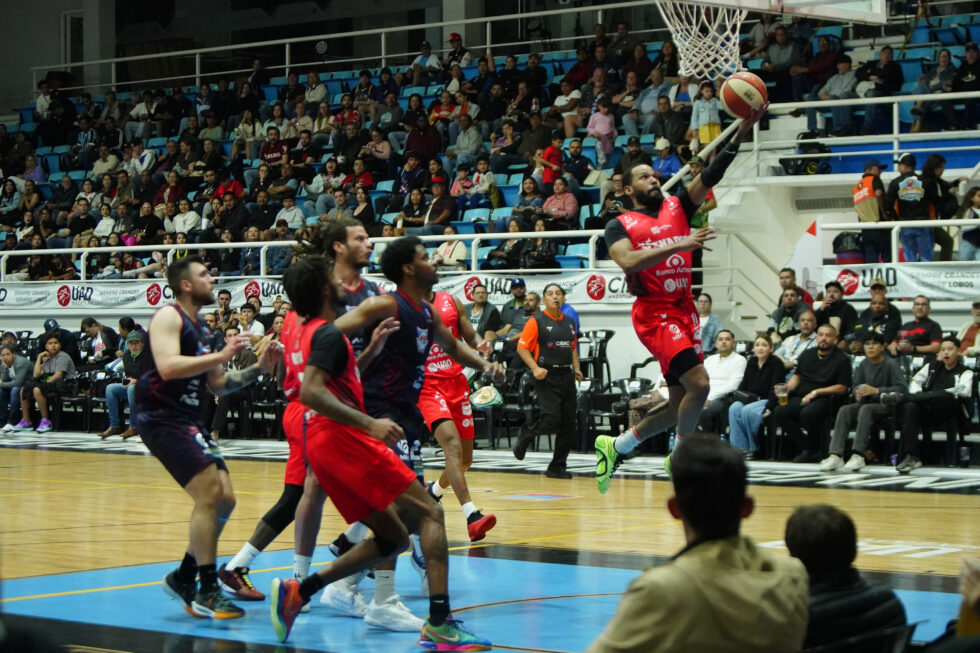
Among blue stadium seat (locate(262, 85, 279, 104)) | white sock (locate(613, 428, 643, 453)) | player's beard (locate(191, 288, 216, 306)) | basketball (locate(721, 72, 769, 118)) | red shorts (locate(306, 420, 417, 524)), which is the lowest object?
white sock (locate(613, 428, 643, 453))

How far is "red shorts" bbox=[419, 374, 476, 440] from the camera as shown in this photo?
870 centimetres

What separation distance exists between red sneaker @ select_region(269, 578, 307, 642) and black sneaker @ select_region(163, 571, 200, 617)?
0.83 metres

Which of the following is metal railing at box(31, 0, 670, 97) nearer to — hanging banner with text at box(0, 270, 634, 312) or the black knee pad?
hanging banner with text at box(0, 270, 634, 312)

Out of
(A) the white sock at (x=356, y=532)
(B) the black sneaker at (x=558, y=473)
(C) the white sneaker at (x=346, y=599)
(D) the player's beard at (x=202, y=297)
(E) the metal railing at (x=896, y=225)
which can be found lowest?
(B) the black sneaker at (x=558, y=473)

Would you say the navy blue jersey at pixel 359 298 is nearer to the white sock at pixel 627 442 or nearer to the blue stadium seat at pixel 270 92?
the white sock at pixel 627 442

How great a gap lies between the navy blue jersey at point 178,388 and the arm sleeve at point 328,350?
1101mm

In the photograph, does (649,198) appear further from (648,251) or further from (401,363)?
(401,363)

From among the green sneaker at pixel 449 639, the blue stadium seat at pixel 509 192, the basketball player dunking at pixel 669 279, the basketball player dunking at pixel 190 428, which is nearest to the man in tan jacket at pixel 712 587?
the green sneaker at pixel 449 639

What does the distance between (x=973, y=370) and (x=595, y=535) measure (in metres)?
6.17

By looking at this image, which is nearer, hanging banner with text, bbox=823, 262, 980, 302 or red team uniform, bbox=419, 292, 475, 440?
red team uniform, bbox=419, 292, 475, 440

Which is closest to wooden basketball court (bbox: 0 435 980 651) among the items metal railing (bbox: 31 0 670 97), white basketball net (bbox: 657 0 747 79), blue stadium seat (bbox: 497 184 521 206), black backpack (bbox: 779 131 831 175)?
white basketball net (bbox: 657 0 747 79)

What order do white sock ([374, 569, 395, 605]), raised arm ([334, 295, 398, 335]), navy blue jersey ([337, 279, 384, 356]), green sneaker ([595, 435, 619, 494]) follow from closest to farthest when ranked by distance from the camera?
raised arm ([334, 295, 398, 335]) < white sock ([374, 569, 395, 605]) < navy blue jersey ([337, 279, 384, 356]) < green sneaker ([595, 435, 619, 494])

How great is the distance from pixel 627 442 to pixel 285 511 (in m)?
2.84

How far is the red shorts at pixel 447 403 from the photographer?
28.6ft
